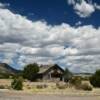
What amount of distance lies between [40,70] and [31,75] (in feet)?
11.8

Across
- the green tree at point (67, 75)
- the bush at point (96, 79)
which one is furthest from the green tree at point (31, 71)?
the bush at point (96, 79)

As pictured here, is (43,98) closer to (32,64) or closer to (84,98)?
(84,98)

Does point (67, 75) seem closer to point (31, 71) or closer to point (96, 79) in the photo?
point (31, 71)

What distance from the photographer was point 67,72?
293 ft

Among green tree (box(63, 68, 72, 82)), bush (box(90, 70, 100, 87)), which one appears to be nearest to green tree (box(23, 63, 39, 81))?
green tree (box(63, 68, 72, 82))

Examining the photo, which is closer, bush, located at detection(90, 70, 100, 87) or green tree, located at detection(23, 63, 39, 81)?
bush, located at detection(90, 70, 100, 87)

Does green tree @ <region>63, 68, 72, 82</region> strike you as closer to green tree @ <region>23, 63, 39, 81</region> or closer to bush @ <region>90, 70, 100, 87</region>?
green tree @ <region>23, 63, 39, 81</region>

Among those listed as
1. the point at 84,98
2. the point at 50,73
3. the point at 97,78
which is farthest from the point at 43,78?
the point at 84,98

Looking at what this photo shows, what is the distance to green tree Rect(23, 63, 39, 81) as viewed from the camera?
92.2 m

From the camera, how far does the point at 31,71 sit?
92875mm

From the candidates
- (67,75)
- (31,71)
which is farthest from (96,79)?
(31,71)

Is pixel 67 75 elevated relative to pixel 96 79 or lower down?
elevated

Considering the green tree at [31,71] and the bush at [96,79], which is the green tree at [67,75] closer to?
the green tree at [31,71]

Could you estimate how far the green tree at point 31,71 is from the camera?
303 feet
